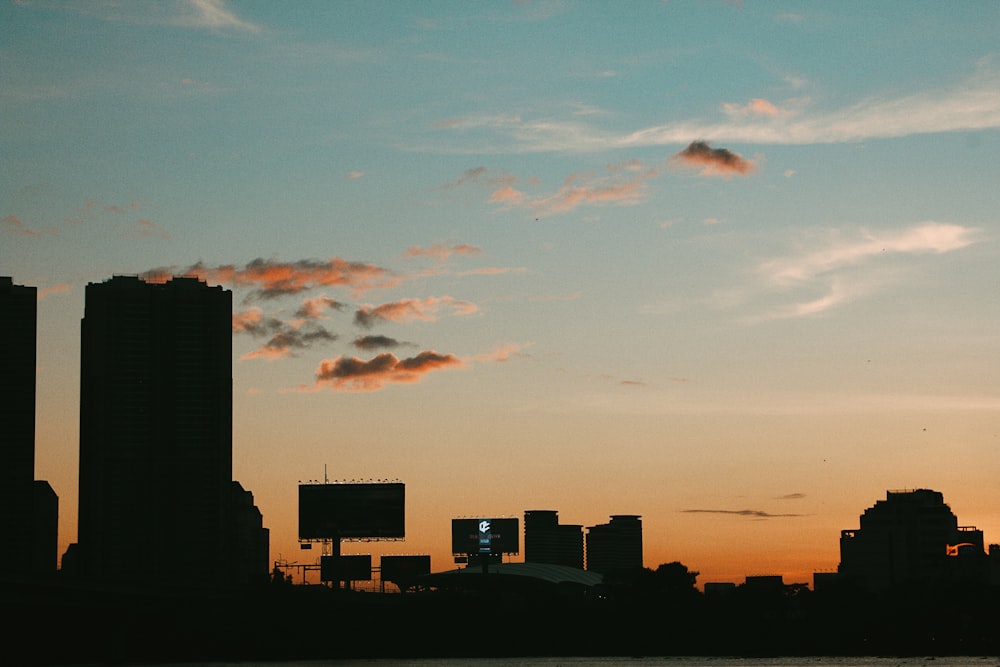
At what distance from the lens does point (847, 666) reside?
19338 cm

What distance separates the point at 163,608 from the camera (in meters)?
192

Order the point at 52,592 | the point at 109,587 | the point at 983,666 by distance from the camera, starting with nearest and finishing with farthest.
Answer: the point at 52,592 → the point at 109,587 → the point at 983,666

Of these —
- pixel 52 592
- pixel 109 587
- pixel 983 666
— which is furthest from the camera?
pixel 983 666

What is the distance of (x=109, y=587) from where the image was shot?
6796 inches

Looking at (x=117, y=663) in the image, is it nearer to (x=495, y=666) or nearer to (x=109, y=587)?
(x=109, y=587)

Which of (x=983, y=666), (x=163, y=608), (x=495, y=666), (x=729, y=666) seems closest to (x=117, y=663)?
(x=163, y=608)

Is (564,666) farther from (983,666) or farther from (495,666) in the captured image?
(983,666)

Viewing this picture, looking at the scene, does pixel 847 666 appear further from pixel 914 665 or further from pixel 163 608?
pixel 163 608

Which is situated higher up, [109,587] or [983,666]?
[109,587]

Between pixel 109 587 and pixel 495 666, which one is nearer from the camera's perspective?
pixel 109 587

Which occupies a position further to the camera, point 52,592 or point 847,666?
point 847,666

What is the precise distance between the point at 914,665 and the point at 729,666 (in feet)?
84.8

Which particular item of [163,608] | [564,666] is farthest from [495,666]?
[163,608]

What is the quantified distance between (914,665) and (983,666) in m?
12.4
